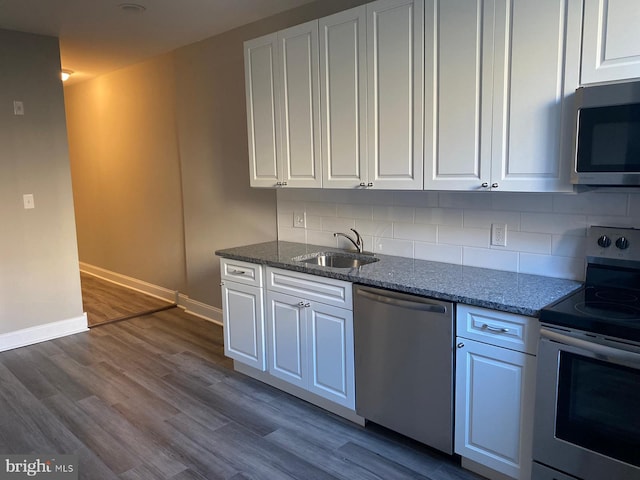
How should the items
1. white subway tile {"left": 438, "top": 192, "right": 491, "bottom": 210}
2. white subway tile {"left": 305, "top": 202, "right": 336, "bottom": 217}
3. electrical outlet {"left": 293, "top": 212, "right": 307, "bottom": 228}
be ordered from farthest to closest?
electrical outlet {"left": 293, "top": 212, "right": 307, "bottom": 228}, white subway tile {"left": 305, "top": 202, "right": 336, "bottom": 217}, white subway tile {"left": 438, "top": 192, "right": 491, "bottom": 210}

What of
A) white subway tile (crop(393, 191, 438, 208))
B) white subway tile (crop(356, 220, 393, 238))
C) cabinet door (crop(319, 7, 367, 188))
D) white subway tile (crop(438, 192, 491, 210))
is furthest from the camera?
white subway tile (crop(356, 220, 393, 238))

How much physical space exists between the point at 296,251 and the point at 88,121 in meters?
4.39

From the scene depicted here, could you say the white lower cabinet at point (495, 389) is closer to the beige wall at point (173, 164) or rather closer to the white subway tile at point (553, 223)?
the white subway tile at point (553, 223)

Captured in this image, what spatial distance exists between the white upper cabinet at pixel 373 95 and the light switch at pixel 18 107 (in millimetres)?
2779

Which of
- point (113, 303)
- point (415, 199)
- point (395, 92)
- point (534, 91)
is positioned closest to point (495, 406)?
point (415, 199)

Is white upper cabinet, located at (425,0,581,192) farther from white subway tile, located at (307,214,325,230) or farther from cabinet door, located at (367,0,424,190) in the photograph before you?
white subway tile, located at (307,214,325,230)

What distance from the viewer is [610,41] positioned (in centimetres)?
182

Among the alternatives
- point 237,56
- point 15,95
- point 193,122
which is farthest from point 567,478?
point 15,95

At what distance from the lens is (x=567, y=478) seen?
186 centimetres

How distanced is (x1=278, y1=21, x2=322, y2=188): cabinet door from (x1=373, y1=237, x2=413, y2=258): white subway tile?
539mm

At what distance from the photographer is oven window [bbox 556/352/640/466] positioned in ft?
5.54

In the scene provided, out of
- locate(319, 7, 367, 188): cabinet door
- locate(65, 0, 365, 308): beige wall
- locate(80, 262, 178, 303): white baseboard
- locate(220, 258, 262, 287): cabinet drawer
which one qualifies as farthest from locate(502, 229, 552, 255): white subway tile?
locate(80, 262, 178, 303): white baseboard

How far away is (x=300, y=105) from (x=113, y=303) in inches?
140

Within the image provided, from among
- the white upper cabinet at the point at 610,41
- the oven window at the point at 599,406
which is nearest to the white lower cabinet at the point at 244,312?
the oven window at the point at 599,406
